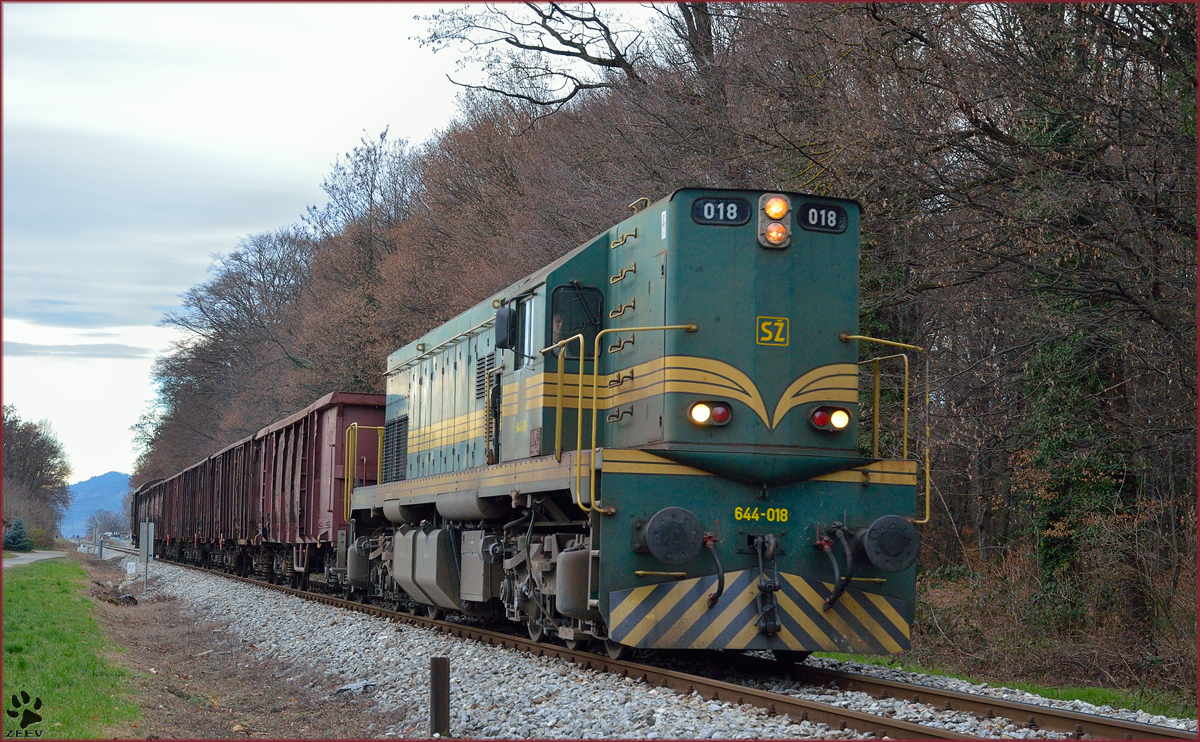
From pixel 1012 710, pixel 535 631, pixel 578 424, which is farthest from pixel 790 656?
pixel 578 424

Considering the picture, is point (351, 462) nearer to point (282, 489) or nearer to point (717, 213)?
point (282, 489)

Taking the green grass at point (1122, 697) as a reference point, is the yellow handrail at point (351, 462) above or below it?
above

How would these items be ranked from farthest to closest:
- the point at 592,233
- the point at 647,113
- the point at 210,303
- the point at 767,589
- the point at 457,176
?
1. the point at 210,303
2. the point at 457,176
3. the point at 592,233
4. the point at 647,113
5. the point at 767,589

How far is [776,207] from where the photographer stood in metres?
8.76

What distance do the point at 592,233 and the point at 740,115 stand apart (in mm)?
7884

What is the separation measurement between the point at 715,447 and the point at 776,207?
2015 mm

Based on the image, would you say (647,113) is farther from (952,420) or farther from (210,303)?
(210,303)

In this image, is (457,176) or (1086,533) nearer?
(1086,533)

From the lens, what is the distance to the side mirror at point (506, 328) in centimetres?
1041

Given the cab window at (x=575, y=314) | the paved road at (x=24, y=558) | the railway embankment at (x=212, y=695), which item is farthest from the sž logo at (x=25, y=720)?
the paved road at (x=24, y=558)

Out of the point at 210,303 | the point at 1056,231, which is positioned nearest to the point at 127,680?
the point at 1056,231

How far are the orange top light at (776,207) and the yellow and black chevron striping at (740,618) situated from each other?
2.85 metres

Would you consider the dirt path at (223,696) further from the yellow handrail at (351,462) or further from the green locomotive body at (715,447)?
the yellow handrail at (351,462)

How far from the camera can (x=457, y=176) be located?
116ft
